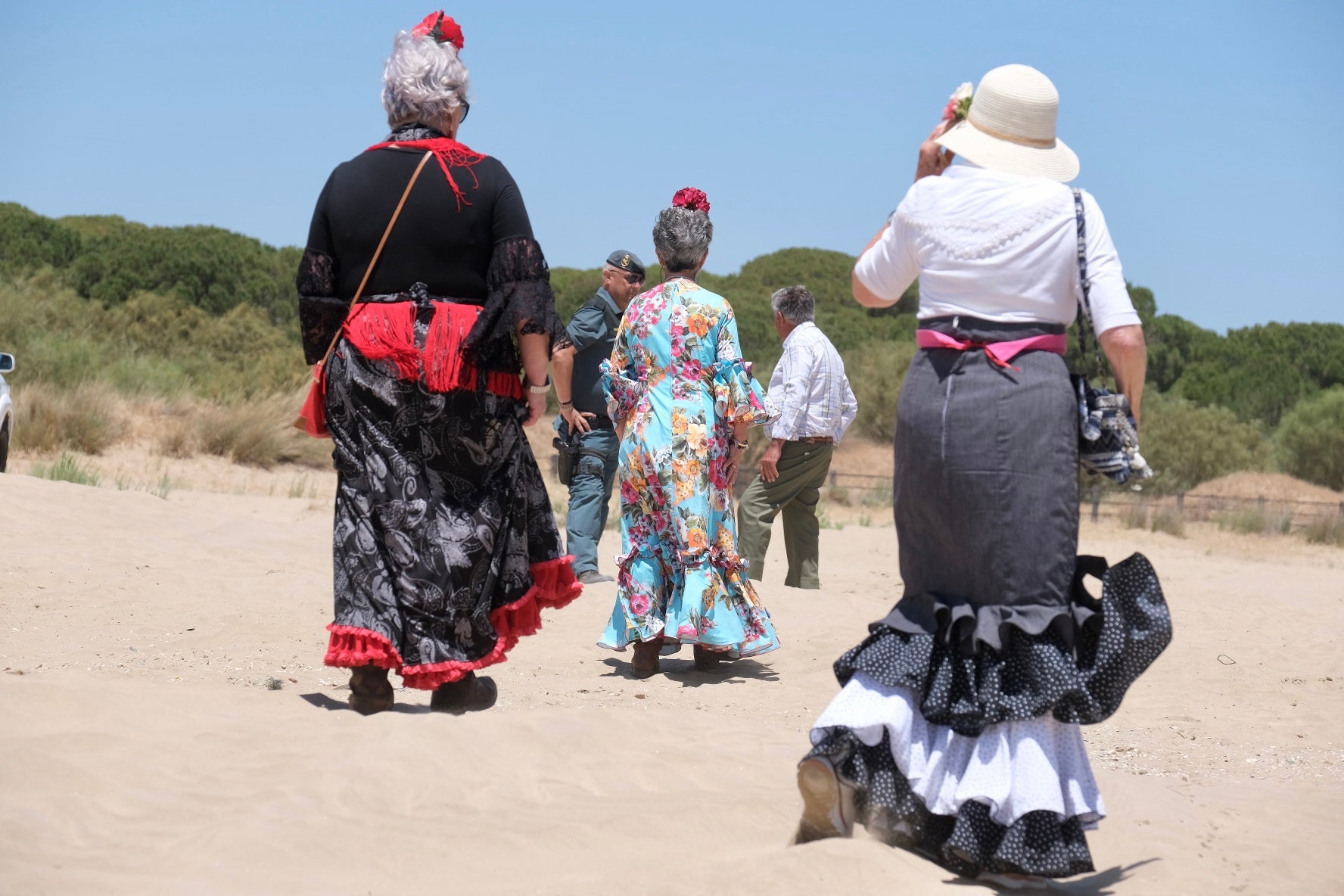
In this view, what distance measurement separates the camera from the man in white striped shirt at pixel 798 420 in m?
7.54

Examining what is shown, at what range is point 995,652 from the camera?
311 centimetres

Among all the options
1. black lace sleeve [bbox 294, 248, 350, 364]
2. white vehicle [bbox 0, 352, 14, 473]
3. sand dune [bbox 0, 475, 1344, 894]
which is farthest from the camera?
white vehicle [bbox 0, 352, 14, 473]

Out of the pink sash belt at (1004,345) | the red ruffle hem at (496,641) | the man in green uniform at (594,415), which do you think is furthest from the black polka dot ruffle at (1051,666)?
the man in green uniform at (594,415)

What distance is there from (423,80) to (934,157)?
1833mm

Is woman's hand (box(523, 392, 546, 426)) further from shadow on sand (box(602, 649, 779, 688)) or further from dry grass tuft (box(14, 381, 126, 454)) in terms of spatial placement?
dry grass tuft (box(14, 381, 126, 454))

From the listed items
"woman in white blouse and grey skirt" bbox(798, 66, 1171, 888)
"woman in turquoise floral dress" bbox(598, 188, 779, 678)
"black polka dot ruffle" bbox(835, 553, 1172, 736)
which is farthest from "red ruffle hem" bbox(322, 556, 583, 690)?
"black polka dot ruffle" bbox(835, 553, 1172, 736)

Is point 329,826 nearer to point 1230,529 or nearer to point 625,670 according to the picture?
point 625,670

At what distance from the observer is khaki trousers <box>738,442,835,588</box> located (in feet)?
25.1

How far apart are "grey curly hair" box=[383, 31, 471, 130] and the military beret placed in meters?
3.39

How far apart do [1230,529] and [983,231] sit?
14091 mm

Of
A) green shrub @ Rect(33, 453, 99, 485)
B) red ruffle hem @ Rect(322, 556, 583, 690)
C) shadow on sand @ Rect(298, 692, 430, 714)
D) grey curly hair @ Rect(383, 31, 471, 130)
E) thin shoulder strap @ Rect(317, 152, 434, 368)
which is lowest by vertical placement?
shadow on sand @ Rect(298, 692, 430, 714)

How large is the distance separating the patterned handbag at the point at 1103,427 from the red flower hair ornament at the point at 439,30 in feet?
7.30

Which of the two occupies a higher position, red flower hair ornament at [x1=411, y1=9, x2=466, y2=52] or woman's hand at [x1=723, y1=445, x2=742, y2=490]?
red flower hair ornament at [x1=411, y1=9, x2=466, y2=52]

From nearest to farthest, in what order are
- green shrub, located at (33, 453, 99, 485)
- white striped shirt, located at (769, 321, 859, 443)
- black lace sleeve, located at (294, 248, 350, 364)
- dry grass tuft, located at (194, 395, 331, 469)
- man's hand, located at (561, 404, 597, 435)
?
black lace sleeve, located at (294, 248, 350, 364) < man's hand, located at (561, 404, 597, 435) < white striped shirt, located at (769, 321, 859, 443) < green shrub, located at (33, 453, 99, 485) < dry grass tuft, located at (194, 395, 331, 469)
